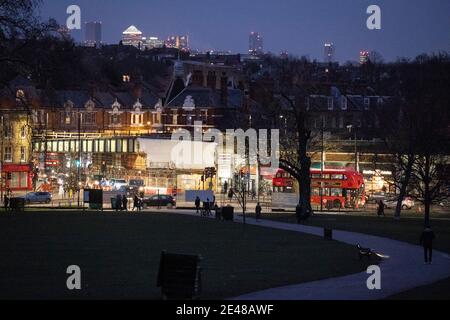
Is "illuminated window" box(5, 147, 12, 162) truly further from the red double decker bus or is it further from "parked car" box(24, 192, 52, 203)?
the red double decker bus

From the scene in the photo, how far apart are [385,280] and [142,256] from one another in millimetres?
9697

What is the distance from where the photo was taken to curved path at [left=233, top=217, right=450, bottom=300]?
971 inches

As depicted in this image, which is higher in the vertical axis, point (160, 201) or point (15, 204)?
point (15, 204)

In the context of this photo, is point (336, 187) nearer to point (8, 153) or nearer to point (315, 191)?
point (315, 191)

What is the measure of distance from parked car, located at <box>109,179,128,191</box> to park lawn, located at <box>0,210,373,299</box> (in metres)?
39.1

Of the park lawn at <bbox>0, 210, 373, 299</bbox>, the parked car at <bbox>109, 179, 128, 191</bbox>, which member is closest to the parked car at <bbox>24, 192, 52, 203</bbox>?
the parked car at <bbox>109, 179, 128, 191</bbox>

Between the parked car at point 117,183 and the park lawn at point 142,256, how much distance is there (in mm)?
39131

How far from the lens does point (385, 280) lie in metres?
28.4

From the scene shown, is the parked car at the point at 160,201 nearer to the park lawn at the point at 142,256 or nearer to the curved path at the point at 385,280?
the park lawn at the point at 142,256

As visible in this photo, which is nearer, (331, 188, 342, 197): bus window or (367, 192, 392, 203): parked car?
(331, 188, 342, 197): bus window

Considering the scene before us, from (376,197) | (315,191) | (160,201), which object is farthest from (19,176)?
(376,197)

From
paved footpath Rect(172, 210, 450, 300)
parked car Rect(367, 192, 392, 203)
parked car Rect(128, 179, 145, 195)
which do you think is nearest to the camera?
paved footpath Rect(172, 210, 450, 300)

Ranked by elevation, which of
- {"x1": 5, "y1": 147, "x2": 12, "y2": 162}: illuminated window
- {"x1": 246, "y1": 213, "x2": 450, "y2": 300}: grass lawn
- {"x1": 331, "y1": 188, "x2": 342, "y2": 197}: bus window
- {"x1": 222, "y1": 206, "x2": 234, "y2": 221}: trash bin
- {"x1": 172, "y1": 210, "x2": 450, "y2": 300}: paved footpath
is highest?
{"x1": 5, "y1": 147, "x2": 12, "y2": 162}: illuminated window

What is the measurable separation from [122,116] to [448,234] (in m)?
85.6
